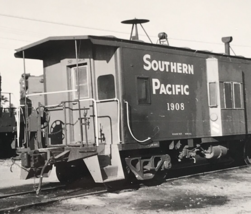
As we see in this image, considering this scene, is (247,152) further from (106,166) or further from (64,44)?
(64,44)

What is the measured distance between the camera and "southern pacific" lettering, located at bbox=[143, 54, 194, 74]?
998 centimetres

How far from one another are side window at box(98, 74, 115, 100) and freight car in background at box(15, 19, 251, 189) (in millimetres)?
23

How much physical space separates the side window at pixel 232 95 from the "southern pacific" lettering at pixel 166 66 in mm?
1438

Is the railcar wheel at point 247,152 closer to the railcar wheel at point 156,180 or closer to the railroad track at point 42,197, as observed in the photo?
the railcar wheel at point 156,180

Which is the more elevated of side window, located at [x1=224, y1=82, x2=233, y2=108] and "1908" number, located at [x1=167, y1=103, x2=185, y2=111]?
side window, located at [x1=224, y1=82, x2=233, y2=108]

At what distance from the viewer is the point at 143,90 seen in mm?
9852

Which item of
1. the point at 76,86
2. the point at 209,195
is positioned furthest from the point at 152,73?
the point at 209,195

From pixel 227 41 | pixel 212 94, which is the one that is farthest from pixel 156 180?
pixel 227 41

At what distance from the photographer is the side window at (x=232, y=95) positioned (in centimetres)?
1191

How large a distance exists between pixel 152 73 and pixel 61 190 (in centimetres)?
358

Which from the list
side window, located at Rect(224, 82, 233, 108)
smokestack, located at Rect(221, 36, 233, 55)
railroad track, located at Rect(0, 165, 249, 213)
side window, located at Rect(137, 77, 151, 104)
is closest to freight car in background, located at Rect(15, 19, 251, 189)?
side window, located at Rect(137, 77, 151, 104)

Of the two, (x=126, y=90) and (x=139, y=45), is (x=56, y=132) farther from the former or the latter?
(x=139, y=45)

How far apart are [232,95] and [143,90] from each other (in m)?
3.62

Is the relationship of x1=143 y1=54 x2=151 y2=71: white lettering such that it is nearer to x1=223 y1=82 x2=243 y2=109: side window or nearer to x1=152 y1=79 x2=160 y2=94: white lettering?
x1=152 y1=79 x2=160 y2=94: white lettering
